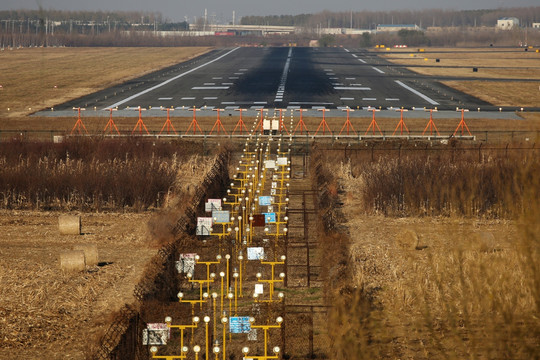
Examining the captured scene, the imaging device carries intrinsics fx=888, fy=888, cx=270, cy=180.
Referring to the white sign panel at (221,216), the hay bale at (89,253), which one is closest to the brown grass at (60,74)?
the hay bale at (89,253)

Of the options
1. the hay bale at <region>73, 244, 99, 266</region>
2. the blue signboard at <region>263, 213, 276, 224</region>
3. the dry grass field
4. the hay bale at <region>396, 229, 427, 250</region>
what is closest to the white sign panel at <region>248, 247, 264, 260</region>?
the blue signboard at <region>263, 213, 276, 224</region>

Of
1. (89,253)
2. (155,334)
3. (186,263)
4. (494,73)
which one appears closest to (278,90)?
(494,73)

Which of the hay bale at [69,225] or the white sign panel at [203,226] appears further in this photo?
the hay bale at [69,225]

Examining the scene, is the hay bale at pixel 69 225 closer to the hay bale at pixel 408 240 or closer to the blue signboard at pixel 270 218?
the blue signboard at pixel 270 218

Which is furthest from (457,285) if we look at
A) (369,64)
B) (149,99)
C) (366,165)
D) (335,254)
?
(369,64)

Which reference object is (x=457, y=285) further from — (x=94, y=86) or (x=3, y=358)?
(x=94, y=86)

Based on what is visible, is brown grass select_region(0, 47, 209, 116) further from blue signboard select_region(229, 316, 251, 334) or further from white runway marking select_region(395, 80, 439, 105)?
blue signboard select_region(229, 316, 251, 334)
